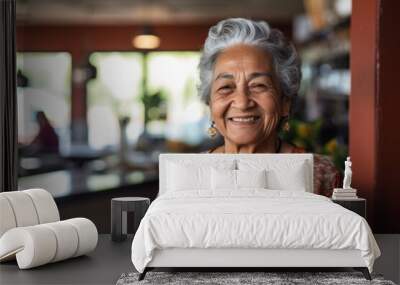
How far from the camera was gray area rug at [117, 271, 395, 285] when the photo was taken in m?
4.93

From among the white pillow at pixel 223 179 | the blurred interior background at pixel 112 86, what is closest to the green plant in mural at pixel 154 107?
the blurred interior background at pixel 112 86

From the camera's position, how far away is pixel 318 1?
9531 mm

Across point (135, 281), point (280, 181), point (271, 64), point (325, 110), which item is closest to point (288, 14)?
point (325, 110)

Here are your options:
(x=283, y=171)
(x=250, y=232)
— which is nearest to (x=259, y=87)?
(x=283, y=171)

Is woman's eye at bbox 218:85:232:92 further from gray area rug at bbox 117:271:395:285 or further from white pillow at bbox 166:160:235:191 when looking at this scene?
gray area rug at bbox 117:271:395:285

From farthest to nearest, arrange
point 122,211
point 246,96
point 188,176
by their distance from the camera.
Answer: point 246,96 → point 122,211 → point 188,176

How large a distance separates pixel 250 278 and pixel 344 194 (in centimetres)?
182

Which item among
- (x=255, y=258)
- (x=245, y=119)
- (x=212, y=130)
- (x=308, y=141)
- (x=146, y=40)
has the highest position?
(x=146, y=40)

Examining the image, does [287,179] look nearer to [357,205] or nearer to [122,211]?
[357,205]

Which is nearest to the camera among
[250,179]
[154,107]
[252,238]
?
[252,238]

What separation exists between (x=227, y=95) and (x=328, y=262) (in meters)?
2.31

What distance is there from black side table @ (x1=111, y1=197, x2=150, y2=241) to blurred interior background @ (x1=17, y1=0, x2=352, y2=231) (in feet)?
11.4

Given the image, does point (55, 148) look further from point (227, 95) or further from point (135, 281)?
point (135, 281)

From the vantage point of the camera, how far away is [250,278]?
504cm
